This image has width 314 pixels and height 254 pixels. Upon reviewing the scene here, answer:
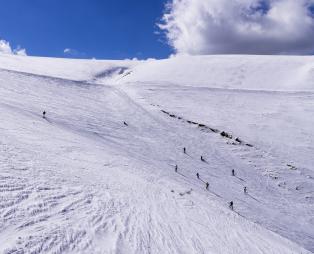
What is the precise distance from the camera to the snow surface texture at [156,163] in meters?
9.11

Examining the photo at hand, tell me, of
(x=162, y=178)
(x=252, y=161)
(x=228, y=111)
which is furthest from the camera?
(x=228, y=111)

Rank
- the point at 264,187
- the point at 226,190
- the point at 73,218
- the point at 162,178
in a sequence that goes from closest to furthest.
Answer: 1. the point at 73,218
2. the point at 162,178
3. the point at 226,190
4. the point at 264,187

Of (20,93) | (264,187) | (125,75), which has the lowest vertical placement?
(264,187)

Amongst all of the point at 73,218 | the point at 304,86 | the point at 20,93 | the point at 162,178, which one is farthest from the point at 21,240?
the point at 304,86

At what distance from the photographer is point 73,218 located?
29.3 ft

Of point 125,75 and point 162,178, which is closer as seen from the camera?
point 162,178

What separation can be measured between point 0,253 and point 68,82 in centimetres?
3871

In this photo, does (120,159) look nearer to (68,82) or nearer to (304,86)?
(68,82)

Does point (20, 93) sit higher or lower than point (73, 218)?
higher

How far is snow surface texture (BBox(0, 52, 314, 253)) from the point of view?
29.9 feet

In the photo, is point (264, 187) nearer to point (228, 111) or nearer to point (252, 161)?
point (252, 161)

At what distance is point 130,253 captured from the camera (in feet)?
26.9

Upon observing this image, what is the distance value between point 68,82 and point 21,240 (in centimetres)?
3819

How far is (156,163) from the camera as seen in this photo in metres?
21.2
